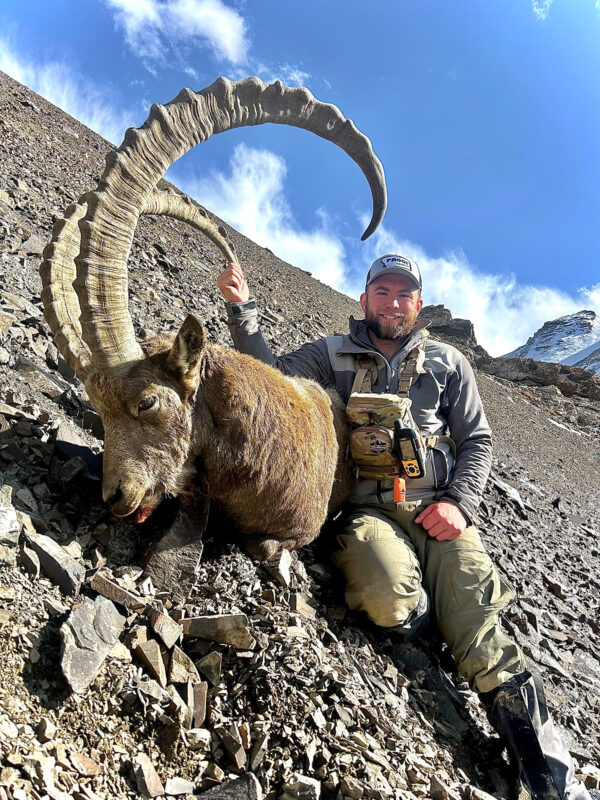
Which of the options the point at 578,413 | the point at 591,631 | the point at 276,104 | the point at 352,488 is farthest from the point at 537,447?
the point at 276,104

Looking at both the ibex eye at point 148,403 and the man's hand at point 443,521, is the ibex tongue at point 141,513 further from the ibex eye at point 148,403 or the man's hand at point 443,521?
the man's hand at point 443,521

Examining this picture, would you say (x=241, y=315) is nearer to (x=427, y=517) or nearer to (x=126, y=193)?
(x=126, y=193)

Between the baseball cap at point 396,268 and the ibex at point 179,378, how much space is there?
199cm

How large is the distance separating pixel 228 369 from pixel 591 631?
6.15 meters

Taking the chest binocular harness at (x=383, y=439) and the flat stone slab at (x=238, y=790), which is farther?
the chest binocular harness at (x=383, y=439)

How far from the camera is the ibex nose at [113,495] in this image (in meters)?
3.29

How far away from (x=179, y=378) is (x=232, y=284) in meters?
1.51

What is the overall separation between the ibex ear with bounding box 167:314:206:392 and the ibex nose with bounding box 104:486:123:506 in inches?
30.1

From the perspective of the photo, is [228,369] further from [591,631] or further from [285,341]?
[285,341]

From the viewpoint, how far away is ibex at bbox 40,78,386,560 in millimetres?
3367

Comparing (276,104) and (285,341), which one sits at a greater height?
(276,104)

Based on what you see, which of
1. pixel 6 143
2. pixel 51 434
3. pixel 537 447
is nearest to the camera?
pixel 51 434

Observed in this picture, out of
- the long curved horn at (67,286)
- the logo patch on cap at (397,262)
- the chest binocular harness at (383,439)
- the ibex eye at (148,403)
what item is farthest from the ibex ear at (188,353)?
the logo patch on cap at (397,262)

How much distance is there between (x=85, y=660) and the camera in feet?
8.27
